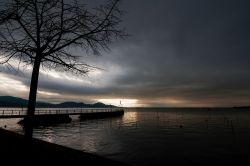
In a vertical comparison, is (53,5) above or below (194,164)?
above

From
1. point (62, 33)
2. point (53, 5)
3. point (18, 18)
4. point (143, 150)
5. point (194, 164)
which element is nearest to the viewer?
point (18, 18)

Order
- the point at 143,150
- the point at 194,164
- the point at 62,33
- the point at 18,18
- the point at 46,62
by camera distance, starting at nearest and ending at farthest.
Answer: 1. the point at 18,18
2. the point at 62,33
3. the point at 46,62
4. the point at 194,164
5. the point at 143,150

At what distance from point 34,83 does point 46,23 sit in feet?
7.64

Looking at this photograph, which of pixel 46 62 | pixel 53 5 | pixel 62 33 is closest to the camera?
pixel 53 5

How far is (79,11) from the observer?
7254 mm

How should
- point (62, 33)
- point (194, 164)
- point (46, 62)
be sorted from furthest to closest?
1. point (194, 164)
2. point (46, 62)
3. point (62, 33)

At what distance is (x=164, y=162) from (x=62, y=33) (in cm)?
1670

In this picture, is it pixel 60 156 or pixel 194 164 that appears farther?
pixel 194 164

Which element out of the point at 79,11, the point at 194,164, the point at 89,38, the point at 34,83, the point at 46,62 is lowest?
the point at 194,164

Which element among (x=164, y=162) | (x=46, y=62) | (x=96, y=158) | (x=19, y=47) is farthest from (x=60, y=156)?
(x=164, y=162)

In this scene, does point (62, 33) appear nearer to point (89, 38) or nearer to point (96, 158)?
point (89, 38)

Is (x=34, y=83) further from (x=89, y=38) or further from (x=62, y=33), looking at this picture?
(x=89, y=38)

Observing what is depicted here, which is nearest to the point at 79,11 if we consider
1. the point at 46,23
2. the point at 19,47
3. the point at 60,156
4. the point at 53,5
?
the point at 53,5

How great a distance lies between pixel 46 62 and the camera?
809 centimetres
